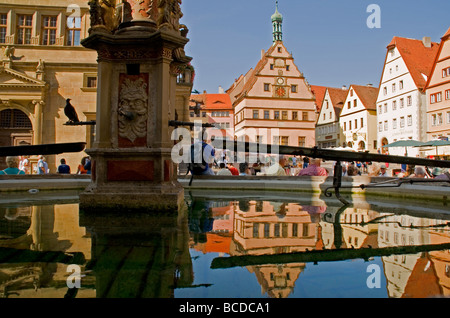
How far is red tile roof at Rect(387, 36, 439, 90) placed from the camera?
40.2 meters

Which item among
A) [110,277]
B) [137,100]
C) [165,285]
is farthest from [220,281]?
[137,100]

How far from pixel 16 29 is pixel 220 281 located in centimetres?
2820

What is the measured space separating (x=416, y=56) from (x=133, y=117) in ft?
162

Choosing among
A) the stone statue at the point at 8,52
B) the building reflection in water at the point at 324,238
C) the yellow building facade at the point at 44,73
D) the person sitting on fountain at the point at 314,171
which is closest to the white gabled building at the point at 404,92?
the yellow building facade at the point at 44,73

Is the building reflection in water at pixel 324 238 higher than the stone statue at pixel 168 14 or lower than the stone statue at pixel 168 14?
lower

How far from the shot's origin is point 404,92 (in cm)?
4200

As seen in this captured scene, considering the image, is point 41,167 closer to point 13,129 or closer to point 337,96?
point 13,129

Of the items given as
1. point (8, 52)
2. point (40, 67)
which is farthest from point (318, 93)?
point (8, 52)

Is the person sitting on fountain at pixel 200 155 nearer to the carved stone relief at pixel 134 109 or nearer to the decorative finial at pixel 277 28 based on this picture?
the carved stone relief at pixel 134 109

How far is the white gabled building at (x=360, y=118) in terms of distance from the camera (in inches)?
2010

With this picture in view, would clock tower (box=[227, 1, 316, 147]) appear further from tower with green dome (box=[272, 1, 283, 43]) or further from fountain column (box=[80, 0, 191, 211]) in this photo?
fountain column (box=[80, 0, 191, 211])

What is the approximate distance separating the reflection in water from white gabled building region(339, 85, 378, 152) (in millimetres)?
49286

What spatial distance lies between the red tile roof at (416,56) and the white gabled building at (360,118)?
984cm
